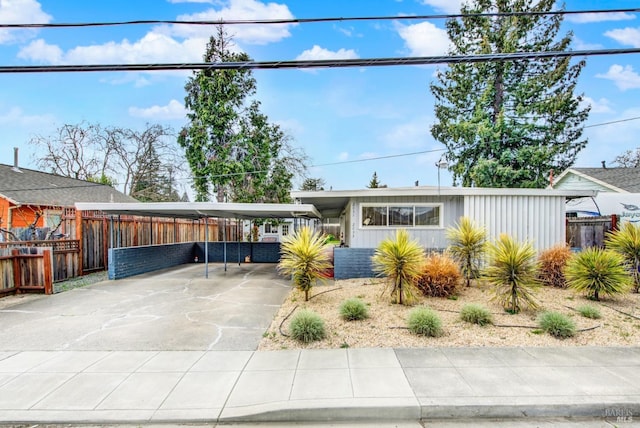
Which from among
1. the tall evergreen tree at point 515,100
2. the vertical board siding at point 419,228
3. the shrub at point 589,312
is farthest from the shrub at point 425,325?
the tall evergreen tree at point 515,100

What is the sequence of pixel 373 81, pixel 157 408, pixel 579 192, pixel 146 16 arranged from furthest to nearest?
pixel 373 81 < pixel 579 192 < pixel 146 16 < pixel 157 408

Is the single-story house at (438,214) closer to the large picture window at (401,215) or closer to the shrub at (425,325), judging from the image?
the large picture window at (401,215)

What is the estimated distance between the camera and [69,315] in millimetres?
6746

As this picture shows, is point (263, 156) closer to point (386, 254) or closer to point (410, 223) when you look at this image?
point (410, 223)

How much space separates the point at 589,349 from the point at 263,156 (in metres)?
16.6

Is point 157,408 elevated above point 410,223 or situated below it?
below

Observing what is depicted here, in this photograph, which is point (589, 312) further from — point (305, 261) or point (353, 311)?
point (305, 261)

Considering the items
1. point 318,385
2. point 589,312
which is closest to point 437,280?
point 589,312

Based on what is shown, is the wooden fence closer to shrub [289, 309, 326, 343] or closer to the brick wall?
the brick wall

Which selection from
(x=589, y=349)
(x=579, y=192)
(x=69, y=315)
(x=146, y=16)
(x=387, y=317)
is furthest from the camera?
(x=579, y=192)

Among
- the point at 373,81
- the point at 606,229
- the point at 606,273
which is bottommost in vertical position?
the point at 606,273

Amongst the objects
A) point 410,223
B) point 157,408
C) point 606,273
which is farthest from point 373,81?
point 157,408

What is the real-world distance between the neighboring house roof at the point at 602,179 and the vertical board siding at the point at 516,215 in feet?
30.8

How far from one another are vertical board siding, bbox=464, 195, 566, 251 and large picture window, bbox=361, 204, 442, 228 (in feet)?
3.00
